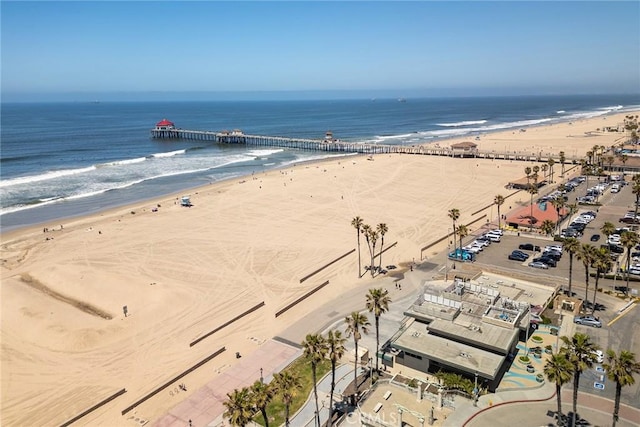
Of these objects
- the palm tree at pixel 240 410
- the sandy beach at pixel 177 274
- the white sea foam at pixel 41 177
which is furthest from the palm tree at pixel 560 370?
the white sea foam at pixel 41 177

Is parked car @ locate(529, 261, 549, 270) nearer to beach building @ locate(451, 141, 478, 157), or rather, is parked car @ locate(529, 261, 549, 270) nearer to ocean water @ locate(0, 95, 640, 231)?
ocean water @ locate(0, 95, 640, 231)

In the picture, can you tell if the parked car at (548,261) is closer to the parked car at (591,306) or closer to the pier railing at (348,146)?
the parked car at (591,306)

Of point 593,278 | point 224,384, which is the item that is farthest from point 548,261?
point 224,384

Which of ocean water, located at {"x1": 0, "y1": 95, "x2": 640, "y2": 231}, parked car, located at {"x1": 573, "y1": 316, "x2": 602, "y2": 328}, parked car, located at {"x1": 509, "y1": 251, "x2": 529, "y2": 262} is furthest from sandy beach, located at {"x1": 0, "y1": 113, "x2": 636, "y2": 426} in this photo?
parked car, located at {"x1": 573, "y1": 316, "x2": 602, "y2": 328}

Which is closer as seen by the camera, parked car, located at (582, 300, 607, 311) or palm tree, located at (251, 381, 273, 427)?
palm tree, located at (251, 381, 273, 427)

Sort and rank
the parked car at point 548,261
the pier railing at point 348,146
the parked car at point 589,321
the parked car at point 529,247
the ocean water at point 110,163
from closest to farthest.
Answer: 1. the parked car at point 589,321
2. the parked car at point 548,261
3. the parked car at point 529,247
4. the ocean water at point 110,163
5. the pier railing at point 348,146

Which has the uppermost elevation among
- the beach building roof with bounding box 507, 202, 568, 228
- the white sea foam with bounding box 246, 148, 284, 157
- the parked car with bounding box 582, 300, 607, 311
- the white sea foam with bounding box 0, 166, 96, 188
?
the white sea foam with bounding box 246, 148, 284, 157

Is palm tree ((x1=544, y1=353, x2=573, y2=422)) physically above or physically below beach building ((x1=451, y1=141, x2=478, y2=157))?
below
